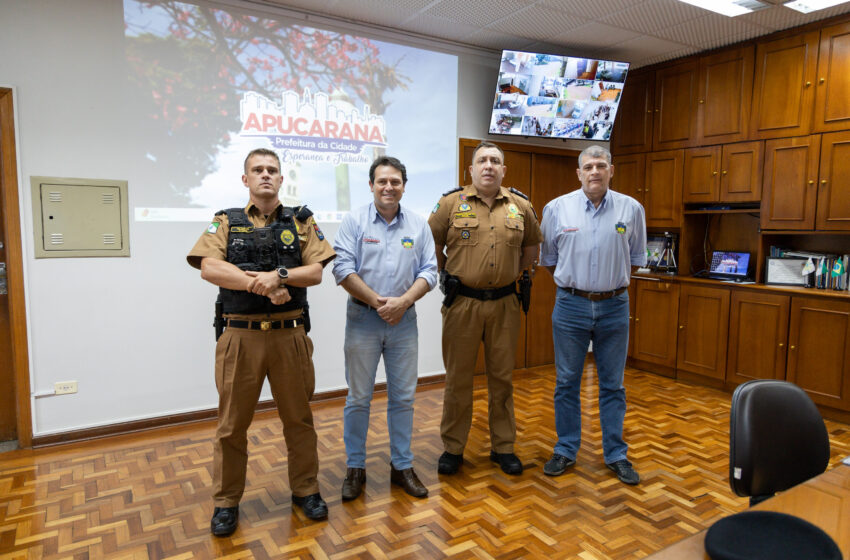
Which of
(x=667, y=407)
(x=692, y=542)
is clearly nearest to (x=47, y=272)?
(x=692, y=542)

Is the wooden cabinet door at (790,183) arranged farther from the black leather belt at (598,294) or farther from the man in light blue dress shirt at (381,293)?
the man in light blue dress shirt at (381,293)

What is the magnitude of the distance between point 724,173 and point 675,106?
2.58ft

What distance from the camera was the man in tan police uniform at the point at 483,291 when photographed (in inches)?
111

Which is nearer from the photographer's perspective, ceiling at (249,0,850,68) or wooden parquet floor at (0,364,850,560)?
wooden parquet floor at (0,364,850,560)

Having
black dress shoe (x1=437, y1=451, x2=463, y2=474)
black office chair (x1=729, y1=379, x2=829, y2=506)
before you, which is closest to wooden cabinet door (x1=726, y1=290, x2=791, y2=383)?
black dress shoe (x1=437, y1=451, x2=463, y2=474)

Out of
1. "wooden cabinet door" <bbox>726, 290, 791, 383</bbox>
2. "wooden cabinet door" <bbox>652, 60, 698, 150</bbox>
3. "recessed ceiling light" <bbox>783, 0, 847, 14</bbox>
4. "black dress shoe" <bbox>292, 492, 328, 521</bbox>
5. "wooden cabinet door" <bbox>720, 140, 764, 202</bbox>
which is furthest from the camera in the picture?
"wooden cabinet door" <bbox>652, 60, 698, 150</bbox>

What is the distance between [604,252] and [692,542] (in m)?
1.91

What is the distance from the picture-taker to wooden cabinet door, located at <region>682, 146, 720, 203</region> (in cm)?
458

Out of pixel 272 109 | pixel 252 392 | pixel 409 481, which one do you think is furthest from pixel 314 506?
pixel 272 109

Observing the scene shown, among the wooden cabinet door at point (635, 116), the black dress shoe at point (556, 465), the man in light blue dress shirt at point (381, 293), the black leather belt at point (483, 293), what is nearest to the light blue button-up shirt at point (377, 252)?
Answer: the man in light blue dress shirt at point (381, 293)

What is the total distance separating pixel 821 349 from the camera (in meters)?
3.86

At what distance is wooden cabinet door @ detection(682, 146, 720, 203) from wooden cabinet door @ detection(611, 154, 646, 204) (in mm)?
429

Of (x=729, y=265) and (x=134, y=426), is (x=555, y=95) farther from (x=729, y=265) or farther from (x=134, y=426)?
(x=134, y=426)

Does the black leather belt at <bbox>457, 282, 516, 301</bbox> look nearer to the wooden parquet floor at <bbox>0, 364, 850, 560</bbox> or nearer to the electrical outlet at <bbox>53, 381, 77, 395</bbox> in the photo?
the wooden parquet floor at <bbox>0, 364, 850, 560</bbox>
